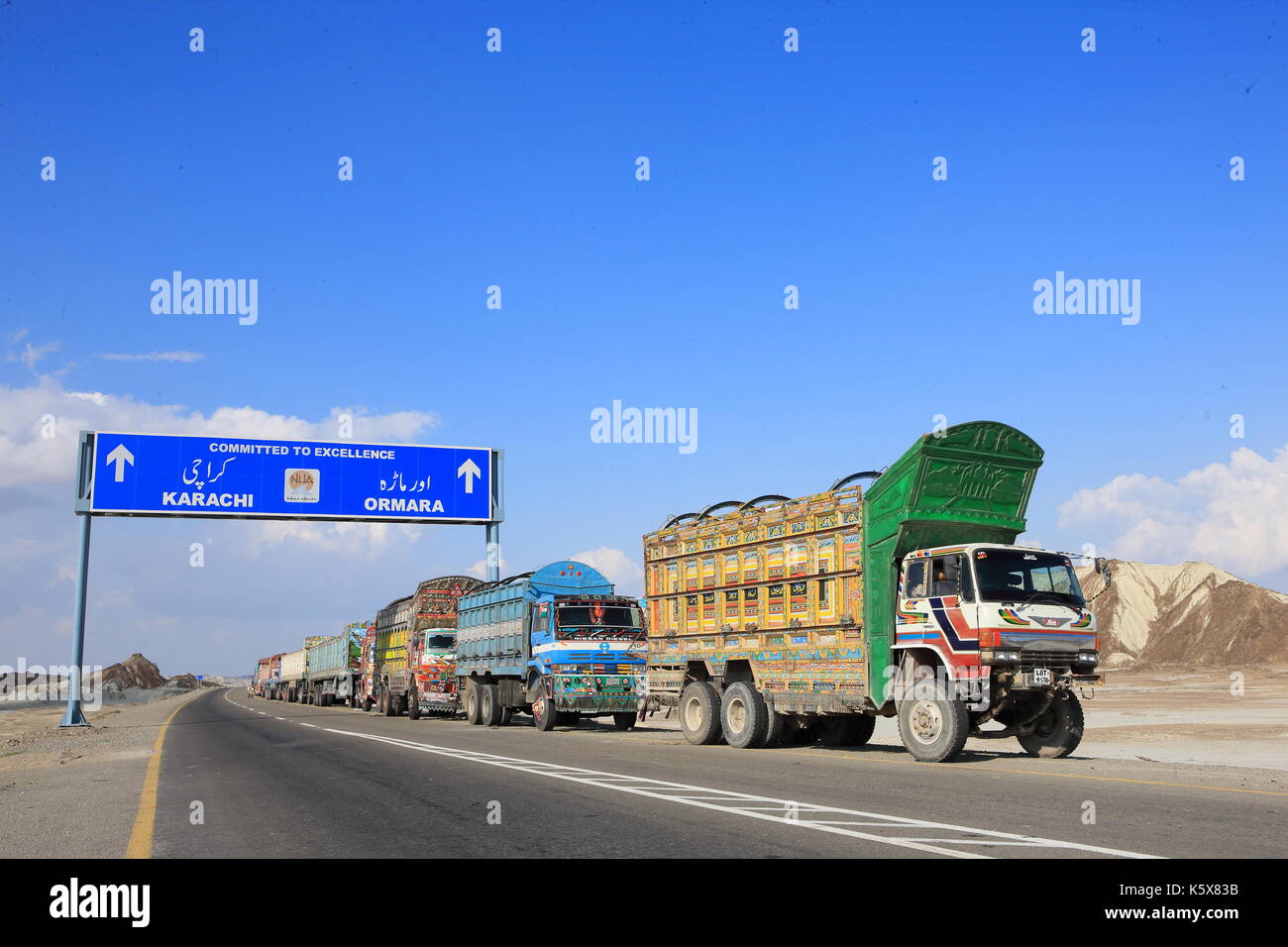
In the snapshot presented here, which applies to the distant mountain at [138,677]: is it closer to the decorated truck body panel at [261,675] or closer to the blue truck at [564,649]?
the decorated truck body panel at [261,675]

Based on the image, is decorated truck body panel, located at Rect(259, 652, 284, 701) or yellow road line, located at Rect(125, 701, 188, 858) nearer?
yellow road line, located at Rect(125, 701, 188, 858)

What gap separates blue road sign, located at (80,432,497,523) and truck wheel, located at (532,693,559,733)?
1553 cm

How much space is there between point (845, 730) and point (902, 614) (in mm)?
4188

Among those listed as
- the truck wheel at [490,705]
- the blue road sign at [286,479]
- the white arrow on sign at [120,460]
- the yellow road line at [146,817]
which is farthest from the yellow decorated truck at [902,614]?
the white arrow on sign at [120,460]

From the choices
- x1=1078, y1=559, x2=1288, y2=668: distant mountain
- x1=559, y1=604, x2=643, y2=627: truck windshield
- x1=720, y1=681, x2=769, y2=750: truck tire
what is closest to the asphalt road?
x1=720, y1=681, x2=769, y2=750: truck tire

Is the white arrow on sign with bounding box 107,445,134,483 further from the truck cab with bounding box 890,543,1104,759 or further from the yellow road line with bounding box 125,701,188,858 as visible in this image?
the truck cab with bounding box 890,543,1104,759

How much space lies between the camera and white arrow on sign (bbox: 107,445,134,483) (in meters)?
35.1

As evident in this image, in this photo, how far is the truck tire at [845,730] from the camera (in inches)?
711

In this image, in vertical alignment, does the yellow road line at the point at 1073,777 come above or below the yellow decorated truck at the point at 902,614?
below

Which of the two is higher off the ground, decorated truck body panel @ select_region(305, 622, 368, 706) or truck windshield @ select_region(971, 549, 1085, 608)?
truck windshield @ select_region(971, 549, 1085, 608)

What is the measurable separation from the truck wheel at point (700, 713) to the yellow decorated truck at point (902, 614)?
1.2 inches

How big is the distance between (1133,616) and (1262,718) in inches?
2018

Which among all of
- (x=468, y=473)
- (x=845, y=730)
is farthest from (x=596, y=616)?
Result: (x=468, y=473)

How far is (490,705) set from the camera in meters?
27.3
